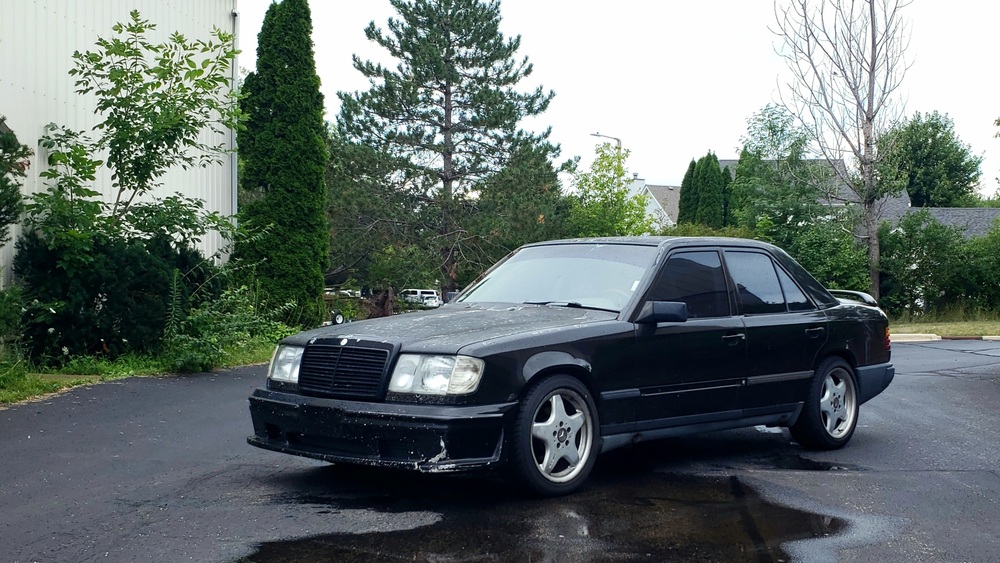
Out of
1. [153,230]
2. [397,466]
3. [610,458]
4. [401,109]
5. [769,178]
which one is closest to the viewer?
[397,466]

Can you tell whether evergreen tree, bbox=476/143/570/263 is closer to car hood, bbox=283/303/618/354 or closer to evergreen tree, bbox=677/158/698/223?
evergreen tree, bbox=677/158/698/223

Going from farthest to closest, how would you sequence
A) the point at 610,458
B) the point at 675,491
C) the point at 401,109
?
1. the point at 401,109
2. the point at 610,458
3. the point at 675,491

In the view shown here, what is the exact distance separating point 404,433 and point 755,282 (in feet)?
10.7

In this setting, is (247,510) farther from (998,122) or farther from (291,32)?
(998,122)

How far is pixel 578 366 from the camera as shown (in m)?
5.65

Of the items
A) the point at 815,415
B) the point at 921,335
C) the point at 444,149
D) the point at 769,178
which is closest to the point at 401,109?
the point at 444,149

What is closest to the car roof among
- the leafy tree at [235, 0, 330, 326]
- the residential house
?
the leafy tree at [235, 0, 330, 326]

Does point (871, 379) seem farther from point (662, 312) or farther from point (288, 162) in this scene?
point (288, 162)

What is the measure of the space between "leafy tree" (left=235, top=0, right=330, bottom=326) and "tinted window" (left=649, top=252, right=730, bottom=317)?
42.0 ft

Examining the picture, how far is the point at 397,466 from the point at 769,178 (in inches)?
1287

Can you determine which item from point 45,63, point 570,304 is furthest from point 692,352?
point 45,63

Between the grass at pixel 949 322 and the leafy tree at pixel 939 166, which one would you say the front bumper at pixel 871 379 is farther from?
the leafy tree at pixel 939 166

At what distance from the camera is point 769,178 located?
117 ft

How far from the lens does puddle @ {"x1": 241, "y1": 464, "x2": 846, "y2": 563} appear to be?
443 centimetres
